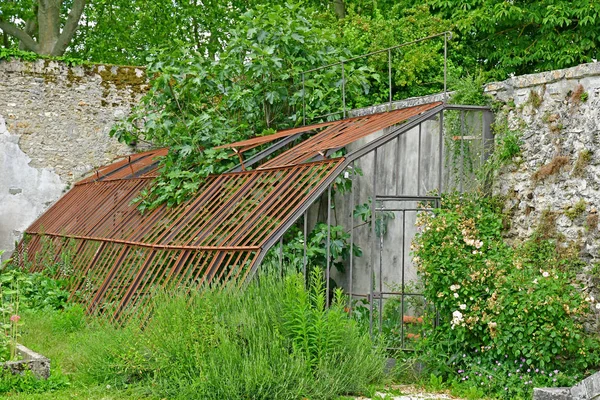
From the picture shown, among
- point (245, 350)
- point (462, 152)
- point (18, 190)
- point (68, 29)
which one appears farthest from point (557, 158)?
point (68, 29)

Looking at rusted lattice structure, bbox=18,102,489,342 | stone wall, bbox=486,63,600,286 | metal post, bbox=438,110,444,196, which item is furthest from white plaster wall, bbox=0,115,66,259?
stone wall, bbox=486,63,600,286

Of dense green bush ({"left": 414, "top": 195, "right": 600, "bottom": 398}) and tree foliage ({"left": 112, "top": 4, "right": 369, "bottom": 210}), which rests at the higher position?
tree foliage ({"left": 112, "top": 4, "right": 369, "bottom": 210})

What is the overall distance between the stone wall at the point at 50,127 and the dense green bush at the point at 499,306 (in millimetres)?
8116

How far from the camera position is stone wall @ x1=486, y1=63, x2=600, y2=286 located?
22.1 feet

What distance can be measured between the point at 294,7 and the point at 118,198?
3.60 metres

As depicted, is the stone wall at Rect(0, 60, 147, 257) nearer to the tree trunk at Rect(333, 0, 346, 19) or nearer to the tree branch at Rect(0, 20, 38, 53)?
the tree branch at Rect(0, 20, 38, 53)

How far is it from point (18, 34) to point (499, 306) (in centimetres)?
1411

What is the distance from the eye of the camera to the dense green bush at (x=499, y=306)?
6242mm

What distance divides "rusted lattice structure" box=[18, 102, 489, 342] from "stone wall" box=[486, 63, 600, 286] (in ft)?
1.84

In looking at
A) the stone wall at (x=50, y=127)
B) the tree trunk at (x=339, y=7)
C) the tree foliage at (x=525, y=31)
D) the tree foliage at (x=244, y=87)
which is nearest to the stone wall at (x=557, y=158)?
the tree foliage at (x=244, y=87)

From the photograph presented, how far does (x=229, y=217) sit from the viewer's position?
335 inches

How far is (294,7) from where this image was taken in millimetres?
10492

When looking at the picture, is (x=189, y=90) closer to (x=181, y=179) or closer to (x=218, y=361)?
(x=181, y=179)

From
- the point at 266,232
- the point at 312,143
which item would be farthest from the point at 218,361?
the point at 312,143
